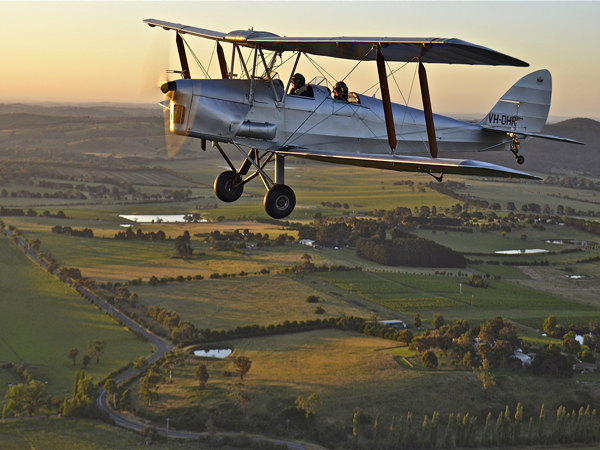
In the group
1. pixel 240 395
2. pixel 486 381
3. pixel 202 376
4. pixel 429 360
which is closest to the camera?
pixel 240 395

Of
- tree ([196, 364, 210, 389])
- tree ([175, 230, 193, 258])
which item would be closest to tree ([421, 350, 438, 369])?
tree ([196, 364, 210, 389])

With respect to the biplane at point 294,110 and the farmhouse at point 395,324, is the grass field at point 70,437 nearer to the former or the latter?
the farmhouse at point 395,324

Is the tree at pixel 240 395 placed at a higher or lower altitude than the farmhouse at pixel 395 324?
lower

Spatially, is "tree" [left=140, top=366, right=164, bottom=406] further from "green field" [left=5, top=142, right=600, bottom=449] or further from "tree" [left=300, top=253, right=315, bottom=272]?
"tree" [left=300, top=253, right=315, bottom=272]

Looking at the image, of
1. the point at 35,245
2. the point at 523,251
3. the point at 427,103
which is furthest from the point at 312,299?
the point at 427,103

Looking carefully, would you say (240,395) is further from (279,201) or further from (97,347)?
(279,201)

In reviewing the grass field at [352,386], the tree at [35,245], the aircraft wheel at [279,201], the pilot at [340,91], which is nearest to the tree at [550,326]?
the grass field at [352,386]
